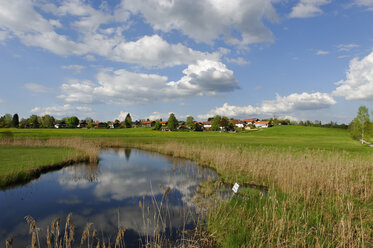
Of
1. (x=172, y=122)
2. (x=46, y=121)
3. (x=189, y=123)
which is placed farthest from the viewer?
(x=189, y=123)

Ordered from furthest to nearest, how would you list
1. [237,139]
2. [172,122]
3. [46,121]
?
[46,121], [172,122], [237,139]

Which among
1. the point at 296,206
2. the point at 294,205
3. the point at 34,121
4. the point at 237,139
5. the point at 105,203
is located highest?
the point at 34,121

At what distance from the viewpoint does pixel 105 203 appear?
11078 mm

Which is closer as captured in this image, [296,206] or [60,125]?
[296,206]

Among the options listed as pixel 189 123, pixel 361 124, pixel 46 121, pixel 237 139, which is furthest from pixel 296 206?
pixel 46 121

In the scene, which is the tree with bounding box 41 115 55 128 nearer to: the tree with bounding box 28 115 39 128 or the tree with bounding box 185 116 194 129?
the tree with bounding box 28 115 39 128

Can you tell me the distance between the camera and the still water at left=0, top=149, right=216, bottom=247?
7.88m

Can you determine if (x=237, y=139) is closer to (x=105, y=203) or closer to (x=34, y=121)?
(x=105, y=203)

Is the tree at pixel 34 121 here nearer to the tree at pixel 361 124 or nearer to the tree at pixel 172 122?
the tree at pixel 172 122

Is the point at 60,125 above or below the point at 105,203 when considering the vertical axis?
above

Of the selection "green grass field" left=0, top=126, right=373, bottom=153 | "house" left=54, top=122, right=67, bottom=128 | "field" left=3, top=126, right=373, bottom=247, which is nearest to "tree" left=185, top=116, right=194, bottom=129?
"green grass field" left=0, top=126, right=373, bottom=153

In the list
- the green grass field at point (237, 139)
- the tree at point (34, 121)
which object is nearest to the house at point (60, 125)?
the tree at point (34, 121)

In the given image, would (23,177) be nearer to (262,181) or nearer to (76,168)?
(76,168)

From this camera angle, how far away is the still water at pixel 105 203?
7.88 meters
